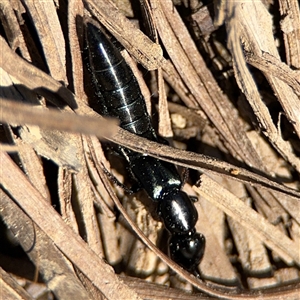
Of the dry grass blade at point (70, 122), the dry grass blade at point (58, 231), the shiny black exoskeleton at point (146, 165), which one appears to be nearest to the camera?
the dry grass blade at point (70, 122)

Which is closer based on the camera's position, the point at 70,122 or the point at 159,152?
the point at 70,122

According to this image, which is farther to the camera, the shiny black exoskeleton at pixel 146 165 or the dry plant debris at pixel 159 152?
the shiny black exoskeleton at pixel 146 165

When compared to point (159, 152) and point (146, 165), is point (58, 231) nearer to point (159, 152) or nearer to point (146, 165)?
point (159, 152)

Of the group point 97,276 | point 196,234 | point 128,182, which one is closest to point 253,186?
point 196,234

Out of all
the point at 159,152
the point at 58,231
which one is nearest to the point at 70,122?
the point at 58,231

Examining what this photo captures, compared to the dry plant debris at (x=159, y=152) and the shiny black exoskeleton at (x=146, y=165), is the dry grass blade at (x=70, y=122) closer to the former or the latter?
the dry plant debris at (x=159, y=152)

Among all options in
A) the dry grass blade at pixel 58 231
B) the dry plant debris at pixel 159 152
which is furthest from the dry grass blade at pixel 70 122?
the dry grass blade at pixel 58 231

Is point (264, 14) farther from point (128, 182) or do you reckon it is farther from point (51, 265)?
point (51, 265)
